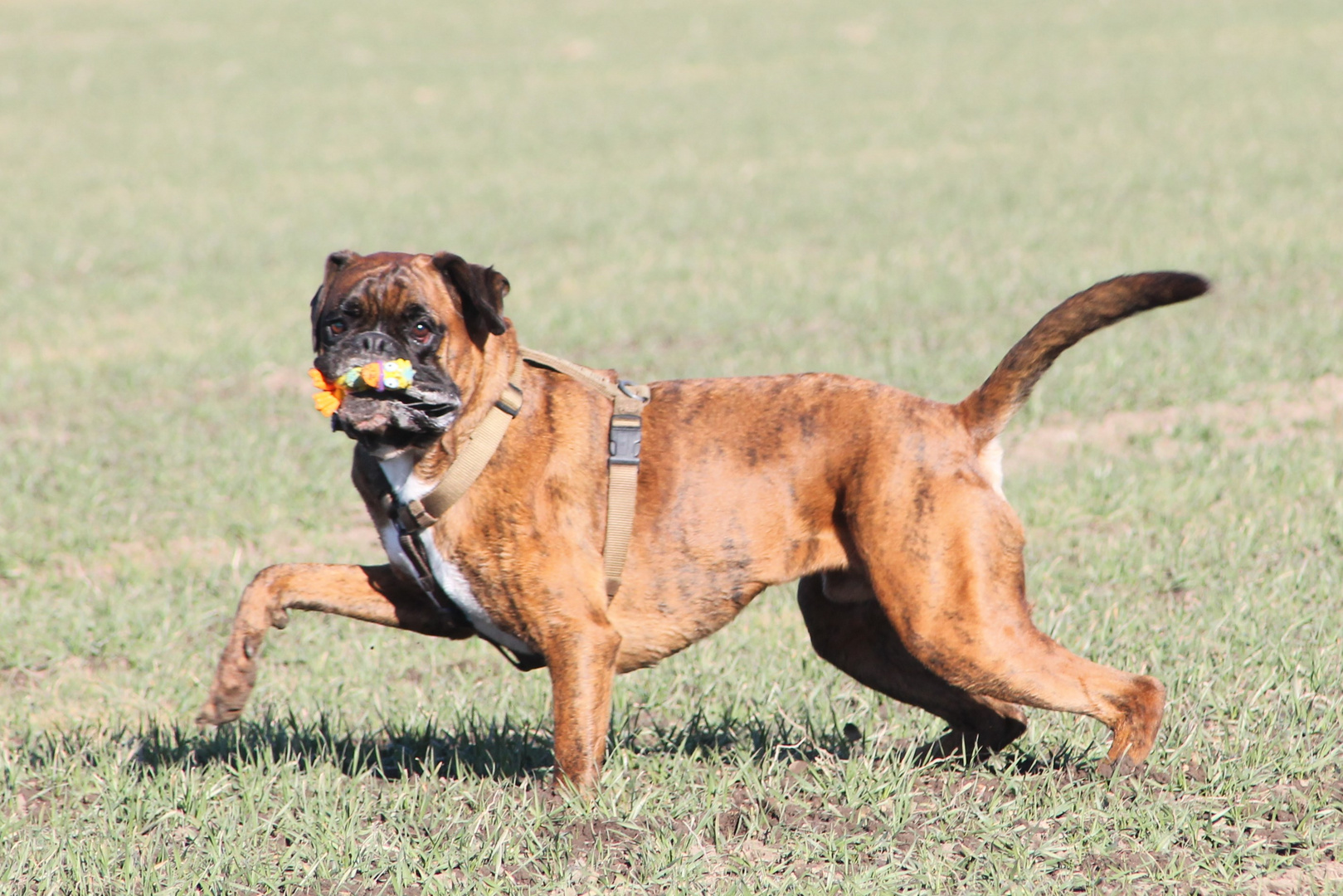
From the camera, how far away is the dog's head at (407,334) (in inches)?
163

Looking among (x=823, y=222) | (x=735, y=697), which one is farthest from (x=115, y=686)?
(x=823, y=222)

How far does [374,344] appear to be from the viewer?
4.16 meters

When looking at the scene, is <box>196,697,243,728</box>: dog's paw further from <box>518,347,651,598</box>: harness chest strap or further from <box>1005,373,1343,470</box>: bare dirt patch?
<box>1005,373,1343,470</box>: bare dirt patch

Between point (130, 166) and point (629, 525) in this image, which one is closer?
point (629, 525)

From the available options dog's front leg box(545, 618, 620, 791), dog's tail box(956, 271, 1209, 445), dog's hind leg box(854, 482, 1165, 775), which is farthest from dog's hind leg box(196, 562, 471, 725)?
dog's tail box(956, 271, 1209, 445)

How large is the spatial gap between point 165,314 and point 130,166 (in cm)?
928

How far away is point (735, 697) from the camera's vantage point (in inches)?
218

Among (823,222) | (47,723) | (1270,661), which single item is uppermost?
(823,222)

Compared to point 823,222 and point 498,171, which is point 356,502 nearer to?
point 823,222

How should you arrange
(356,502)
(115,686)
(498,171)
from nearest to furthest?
(115,686), (356,502), (498,171)

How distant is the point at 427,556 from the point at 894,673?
159 cm

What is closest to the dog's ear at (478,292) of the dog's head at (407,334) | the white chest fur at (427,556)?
the dog's head at (407,334)

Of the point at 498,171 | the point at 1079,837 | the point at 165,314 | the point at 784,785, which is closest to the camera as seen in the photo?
the point at 1079,837

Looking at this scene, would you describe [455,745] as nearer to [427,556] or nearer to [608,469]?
[427,556]
